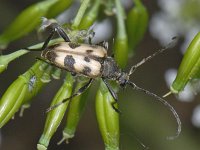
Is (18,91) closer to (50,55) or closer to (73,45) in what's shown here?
(50,55)

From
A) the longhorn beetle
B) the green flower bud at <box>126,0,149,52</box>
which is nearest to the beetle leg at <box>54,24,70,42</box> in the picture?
the longhorn beetle

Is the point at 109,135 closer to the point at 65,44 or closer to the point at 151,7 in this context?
the point at 65,44

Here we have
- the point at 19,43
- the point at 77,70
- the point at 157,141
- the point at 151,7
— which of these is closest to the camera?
the point at 77,70

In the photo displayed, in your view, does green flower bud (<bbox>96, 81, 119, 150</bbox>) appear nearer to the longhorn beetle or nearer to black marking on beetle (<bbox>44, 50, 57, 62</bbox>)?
the longhorn beetle

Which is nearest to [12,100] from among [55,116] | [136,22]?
[55,116]

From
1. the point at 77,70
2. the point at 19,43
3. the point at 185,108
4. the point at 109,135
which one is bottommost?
the point at 185,108

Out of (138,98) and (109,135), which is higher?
(109,135)

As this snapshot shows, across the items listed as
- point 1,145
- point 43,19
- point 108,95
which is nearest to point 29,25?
point 43,19

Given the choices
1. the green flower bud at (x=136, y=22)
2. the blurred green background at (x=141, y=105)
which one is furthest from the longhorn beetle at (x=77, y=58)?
the blurred green background at (x=141, y=105)
